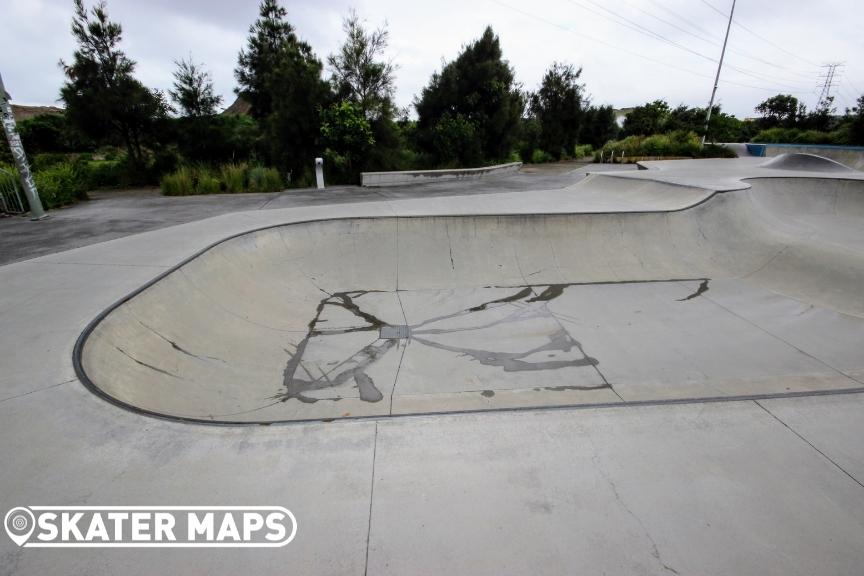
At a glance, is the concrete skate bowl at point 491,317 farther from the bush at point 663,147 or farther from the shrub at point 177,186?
the bush at point 663,147

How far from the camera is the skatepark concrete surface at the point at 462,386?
2037 millimetres

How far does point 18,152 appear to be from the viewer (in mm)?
7570

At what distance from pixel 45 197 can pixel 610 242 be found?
13109 millimetres

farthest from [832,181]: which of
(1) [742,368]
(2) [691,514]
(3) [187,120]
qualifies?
(3) [187,120]

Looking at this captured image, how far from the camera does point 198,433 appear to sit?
102 inches

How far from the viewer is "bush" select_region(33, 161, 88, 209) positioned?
9352 millimetres

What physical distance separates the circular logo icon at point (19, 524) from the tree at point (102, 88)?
16.1m

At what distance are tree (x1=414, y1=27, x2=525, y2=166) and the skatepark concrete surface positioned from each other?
8303 millimetres

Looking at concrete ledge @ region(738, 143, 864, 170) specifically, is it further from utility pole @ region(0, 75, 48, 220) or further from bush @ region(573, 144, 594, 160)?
utility pole @ region(0, 75, 48, 220)

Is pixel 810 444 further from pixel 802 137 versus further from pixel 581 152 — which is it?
Answer: pixel 802 137

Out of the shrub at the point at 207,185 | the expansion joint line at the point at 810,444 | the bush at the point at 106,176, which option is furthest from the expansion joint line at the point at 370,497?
the bush at the point at 106,176

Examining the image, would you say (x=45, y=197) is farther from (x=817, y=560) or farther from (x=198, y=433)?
(x=817, y=560)

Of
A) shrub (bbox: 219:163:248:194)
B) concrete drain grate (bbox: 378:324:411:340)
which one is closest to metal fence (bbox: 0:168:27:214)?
shrub (bbox: 219:163:248:194)

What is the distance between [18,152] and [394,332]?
333 inches
